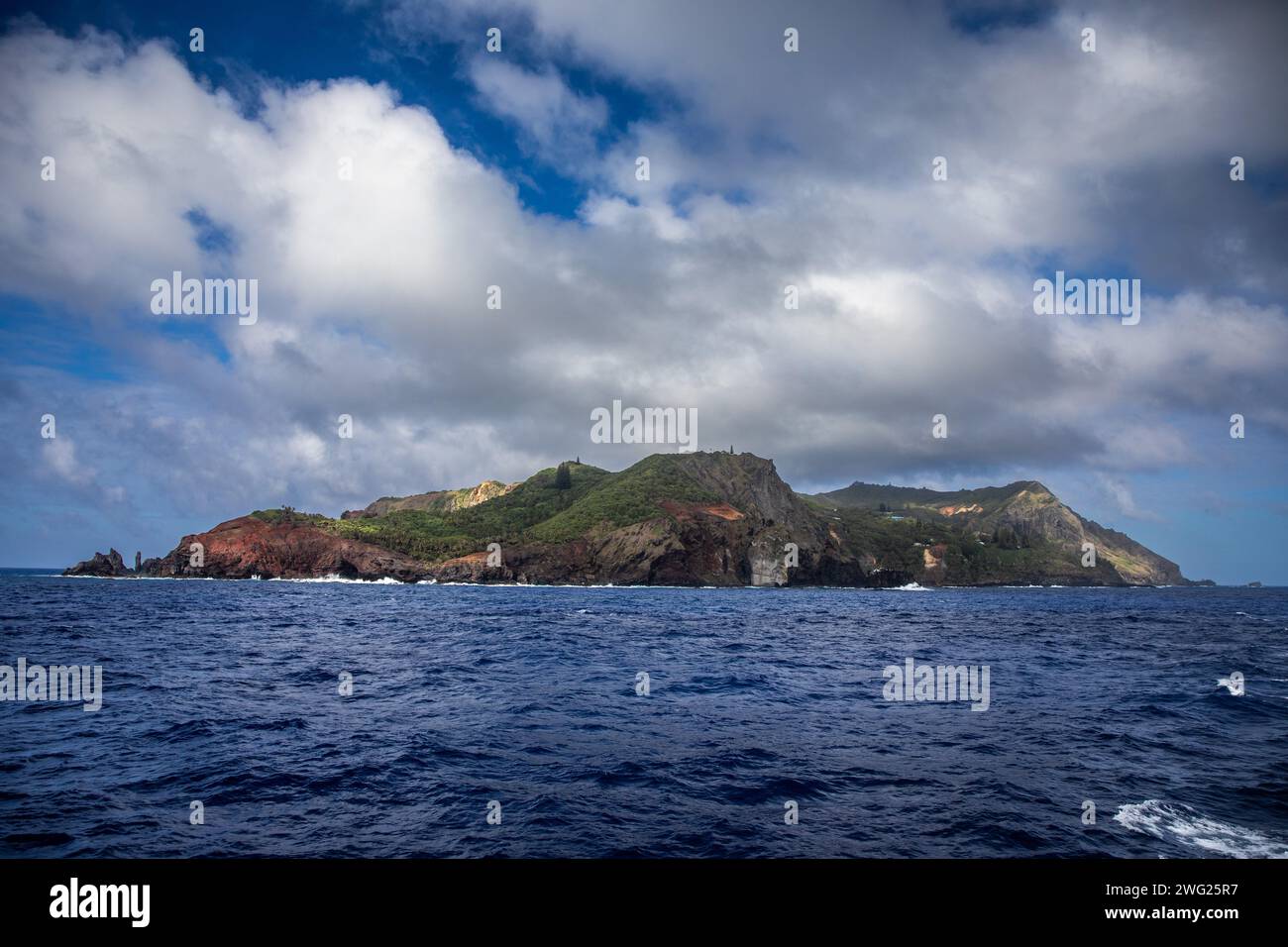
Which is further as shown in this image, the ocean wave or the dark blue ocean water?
the ocean wave

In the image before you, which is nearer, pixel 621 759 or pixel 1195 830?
pixel 1195 830

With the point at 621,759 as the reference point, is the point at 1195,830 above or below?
below

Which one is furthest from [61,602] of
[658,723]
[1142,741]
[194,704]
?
[1142,741]

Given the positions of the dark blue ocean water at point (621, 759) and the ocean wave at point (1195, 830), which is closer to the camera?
the dark blue ocean water at point (621, 759)
